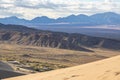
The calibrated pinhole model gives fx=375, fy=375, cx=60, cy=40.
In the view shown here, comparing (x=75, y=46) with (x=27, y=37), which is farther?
(x=27, y=37)

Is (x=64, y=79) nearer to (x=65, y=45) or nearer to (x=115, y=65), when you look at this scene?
A: (x=115, y=65)

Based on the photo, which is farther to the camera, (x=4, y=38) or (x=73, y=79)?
(x=4, y=38)

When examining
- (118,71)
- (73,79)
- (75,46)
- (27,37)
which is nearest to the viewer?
(118,71)

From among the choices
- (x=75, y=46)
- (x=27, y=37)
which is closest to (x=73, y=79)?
(x=75, y=46)

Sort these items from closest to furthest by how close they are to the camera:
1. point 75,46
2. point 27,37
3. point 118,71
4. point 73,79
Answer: point 118,71, point 73,79, point 75,46, point 27,37

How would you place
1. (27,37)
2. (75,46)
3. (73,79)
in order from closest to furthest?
1. (73,79)
2. (75,46)
3. (27,37)

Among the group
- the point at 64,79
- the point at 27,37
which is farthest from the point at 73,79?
the point at 27,37

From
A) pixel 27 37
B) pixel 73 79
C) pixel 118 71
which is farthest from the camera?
pixel 27 37

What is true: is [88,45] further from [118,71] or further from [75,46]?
[118,71]
